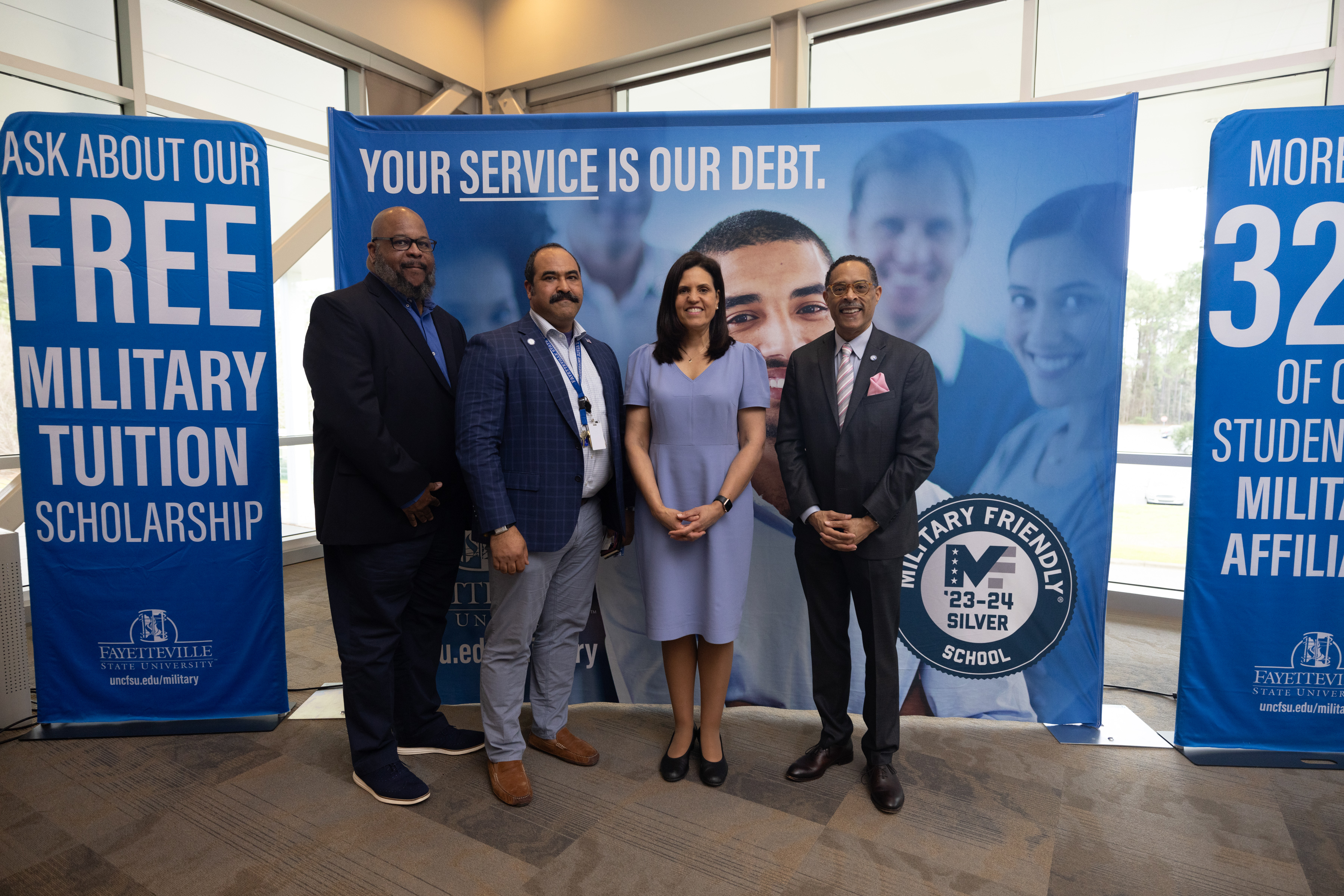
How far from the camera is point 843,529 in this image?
86.4 inches

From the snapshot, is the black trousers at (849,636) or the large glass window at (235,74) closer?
the black trousers at (849,636)

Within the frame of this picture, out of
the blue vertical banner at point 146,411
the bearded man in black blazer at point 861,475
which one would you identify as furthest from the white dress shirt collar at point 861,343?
the blue vertical banner at point 146,411

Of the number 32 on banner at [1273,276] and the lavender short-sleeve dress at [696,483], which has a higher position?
the number 32 on banner at [1273,276]

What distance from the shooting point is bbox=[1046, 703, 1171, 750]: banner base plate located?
8.59 ft

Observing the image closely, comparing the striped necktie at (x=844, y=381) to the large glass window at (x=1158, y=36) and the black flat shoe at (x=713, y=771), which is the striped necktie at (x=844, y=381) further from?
the large glass window at (x=1158, y=36)

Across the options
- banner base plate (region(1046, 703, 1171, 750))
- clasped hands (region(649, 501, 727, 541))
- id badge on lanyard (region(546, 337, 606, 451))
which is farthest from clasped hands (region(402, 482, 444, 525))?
banner base plate (region(1046, 703, 1171, 750))

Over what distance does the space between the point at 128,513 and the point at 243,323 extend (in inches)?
33.7

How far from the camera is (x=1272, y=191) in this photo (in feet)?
7.79

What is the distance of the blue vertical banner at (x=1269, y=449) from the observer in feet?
7.76

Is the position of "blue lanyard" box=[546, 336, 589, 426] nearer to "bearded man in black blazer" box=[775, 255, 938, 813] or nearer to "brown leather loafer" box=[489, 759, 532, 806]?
"bearded man in black blazer" box=[775, 255, 938, 813]

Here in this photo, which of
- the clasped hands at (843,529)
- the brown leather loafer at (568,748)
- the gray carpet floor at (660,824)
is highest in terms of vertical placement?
the clasped hands at (843,529)

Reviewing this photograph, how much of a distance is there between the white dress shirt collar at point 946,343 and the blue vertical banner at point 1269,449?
2.64 feet

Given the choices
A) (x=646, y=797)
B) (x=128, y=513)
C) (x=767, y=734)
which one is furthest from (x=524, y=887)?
(x=128, y=513)

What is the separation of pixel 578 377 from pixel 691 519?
2.00 feet
